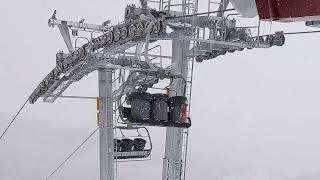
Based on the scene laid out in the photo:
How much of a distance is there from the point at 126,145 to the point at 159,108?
6.28 metres

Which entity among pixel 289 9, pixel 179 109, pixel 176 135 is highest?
pixel 289 9

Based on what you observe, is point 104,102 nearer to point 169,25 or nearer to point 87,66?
point 87,66

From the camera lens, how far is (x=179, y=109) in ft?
37.3

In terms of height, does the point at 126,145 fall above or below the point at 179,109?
below

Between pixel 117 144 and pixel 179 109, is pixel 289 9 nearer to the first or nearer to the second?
pixel 179 109

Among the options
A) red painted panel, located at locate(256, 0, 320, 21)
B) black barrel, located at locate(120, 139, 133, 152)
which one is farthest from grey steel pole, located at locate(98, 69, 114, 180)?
red painted panel, located at locate(256, 0, 320, 21)

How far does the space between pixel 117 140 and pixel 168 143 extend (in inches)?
199

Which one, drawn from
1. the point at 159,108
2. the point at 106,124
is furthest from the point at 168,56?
the point at 106,124

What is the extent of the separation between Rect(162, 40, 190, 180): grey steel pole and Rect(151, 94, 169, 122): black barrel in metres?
0.74

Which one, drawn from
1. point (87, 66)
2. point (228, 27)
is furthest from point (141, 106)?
point (87, 66)

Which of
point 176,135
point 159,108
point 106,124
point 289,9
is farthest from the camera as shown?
point 106,124

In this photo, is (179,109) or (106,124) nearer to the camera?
(179,109)

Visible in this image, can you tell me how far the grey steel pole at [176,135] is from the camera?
12105 mm

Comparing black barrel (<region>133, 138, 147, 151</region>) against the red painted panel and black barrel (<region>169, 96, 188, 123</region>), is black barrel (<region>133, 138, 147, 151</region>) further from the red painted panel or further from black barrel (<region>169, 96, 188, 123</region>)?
the red painted panel
